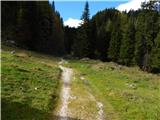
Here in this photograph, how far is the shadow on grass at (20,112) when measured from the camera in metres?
18.6

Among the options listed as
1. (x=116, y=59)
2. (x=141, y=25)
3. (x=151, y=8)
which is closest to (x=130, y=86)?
(x=151, y=8)

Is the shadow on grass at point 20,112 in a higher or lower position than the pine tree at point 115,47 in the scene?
lower

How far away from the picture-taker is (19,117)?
18.6m

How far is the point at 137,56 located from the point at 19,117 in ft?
224

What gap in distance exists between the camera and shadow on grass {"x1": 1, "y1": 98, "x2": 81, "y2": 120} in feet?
61.2

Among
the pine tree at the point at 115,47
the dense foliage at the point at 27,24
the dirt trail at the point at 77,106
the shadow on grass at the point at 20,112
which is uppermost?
the dense foliage at the point at 27,24

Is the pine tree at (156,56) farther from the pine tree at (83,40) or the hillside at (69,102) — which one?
the hillside at (69,102)

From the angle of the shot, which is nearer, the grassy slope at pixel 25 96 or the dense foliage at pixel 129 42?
the grassy slope at pixel 25 96

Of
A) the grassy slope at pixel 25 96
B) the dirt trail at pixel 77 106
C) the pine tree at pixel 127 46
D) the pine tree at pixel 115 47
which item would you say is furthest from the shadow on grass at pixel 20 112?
the pine tree at pixel 115 47

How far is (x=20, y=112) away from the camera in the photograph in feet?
64.1

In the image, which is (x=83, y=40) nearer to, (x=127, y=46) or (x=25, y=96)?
(x=127, y=46)

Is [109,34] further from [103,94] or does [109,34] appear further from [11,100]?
[11,100]

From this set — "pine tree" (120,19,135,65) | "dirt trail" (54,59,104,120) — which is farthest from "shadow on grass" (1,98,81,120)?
"pine tree" (120,19,135,65)

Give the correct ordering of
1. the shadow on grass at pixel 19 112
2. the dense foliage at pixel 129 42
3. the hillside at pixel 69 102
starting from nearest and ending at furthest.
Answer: the shadow on grass at pixel 19 112 < the hillside at pixel 69 102 < the dense foliage at pixel 129 42
